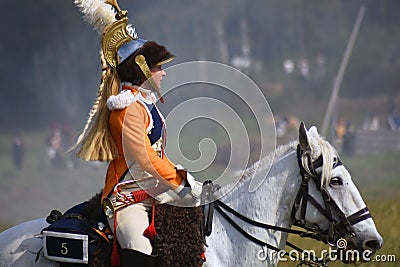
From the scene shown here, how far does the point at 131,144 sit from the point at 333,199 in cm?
152

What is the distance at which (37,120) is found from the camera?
3316 cm

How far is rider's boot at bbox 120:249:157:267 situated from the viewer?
585 cm

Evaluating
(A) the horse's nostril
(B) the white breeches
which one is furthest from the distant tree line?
(A) the horse's nostril

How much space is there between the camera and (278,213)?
6.27 meters

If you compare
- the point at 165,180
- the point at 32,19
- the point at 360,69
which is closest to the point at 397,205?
the point at 165,180

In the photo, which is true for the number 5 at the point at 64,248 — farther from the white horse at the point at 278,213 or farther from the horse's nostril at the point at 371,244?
the horse's nostril at the point at 371,244

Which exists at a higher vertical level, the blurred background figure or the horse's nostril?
the blurred background figure

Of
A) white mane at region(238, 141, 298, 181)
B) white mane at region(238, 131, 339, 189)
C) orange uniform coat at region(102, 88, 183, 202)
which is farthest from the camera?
white mane at region(238, 141, 298, 181)

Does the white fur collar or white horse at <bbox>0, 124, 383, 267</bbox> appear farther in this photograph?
white horse at <bbox>0, 124, 383, 267</bbox>

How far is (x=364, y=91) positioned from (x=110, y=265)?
3611cm

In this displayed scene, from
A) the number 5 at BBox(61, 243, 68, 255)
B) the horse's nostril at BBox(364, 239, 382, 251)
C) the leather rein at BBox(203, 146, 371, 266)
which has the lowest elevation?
the number 5 at BBox(61, 243, 68, 255)

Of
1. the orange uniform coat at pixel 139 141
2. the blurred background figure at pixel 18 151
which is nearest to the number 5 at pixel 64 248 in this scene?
the orange uniform coat at pixel 139 141

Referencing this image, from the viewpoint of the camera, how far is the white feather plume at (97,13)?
6.35 meters

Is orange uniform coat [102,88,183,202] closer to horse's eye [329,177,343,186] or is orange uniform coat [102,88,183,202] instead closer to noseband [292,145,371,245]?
noseband [292,145,371,245]
